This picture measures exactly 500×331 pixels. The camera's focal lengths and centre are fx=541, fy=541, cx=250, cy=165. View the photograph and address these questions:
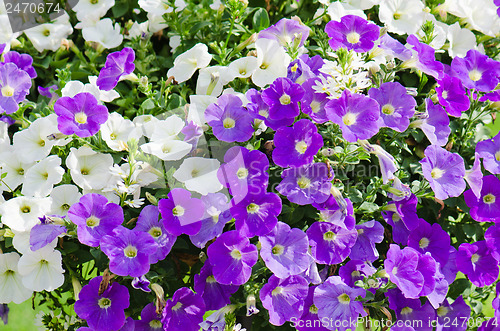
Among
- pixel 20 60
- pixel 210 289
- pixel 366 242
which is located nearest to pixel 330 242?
pixel 366 242

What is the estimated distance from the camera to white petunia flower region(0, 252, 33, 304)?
1526 mm

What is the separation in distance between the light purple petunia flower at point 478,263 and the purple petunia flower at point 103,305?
975mm

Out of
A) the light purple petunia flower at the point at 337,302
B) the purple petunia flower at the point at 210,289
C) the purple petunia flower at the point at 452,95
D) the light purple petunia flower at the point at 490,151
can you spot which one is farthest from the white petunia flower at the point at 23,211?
the light purple petunia flower at the point at 490,151

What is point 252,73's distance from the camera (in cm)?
166

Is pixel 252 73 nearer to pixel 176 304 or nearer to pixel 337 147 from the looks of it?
pixel 337 147

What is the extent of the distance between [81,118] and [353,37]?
828 mm

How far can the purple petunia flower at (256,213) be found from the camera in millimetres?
1387

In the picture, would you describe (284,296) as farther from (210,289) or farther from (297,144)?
(297,144)

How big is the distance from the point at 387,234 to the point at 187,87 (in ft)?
2.73

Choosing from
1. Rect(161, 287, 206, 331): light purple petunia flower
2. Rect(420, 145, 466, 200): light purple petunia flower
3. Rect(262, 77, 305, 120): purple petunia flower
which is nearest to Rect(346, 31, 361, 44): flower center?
Rect(262, 77, 305, 120): purple petunia flower

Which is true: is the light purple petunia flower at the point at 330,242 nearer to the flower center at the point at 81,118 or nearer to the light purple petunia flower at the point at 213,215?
the light purple petunia flower at the point at 213,215

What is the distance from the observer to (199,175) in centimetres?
149

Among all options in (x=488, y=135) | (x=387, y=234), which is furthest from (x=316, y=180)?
(x=488, y=135)

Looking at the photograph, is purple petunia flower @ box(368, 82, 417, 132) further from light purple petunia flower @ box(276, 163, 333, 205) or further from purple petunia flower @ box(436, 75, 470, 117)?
light purple petunia flower @ box(276, 163, 333, 205)
